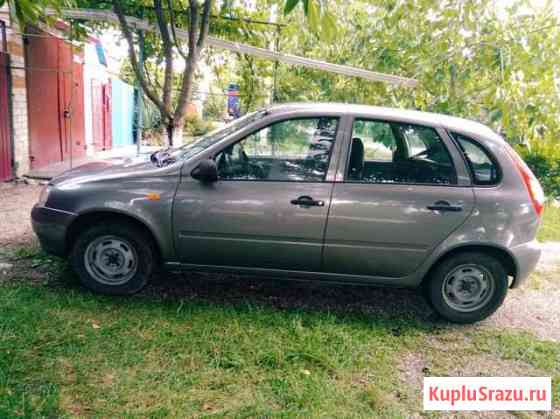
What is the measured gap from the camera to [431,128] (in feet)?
12.9

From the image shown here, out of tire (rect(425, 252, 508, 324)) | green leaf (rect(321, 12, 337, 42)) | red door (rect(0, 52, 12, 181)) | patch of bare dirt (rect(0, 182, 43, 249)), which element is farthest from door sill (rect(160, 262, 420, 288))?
red door (rect(0, 52, 12, 181))

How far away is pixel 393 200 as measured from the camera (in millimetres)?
3793

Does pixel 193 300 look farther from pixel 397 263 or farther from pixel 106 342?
pixel 397 263

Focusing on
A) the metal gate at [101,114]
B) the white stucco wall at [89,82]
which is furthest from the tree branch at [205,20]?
the metal gate at [101,114]

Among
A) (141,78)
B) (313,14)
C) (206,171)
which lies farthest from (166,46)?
(313,14)

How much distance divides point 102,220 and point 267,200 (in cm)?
150

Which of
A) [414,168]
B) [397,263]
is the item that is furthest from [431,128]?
[397,263]

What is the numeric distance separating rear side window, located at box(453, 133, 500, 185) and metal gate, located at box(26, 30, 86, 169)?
8373 mm

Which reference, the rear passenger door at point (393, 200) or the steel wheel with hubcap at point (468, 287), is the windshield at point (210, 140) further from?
the steel wheel with hubcap at point (468, 287)

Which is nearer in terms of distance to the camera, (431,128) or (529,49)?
(431,128)

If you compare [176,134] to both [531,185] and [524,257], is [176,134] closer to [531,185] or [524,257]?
[531,185]

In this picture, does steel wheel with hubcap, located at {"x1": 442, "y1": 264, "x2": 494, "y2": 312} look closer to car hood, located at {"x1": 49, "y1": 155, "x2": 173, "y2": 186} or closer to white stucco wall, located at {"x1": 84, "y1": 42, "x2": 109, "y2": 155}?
car hood, located at {"x1": 49, "y1": 155, "x2": 173, "y2": 186}

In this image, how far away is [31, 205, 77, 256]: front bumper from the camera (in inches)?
158

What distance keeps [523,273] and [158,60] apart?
316 inches
